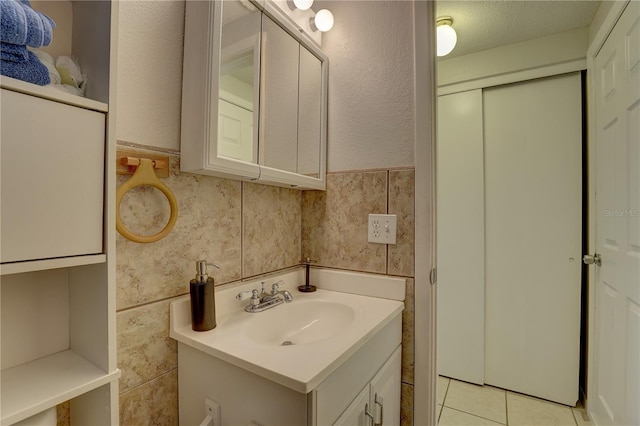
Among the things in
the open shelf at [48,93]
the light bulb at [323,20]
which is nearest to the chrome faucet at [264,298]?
the open shelf at [48,93]

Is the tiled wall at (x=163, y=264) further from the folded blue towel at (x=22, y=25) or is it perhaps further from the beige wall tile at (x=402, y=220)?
the beige wall tile at (x=402, y=220)

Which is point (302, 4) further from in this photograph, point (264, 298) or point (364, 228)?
point (264, 298)

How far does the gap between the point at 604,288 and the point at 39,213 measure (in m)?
2.10

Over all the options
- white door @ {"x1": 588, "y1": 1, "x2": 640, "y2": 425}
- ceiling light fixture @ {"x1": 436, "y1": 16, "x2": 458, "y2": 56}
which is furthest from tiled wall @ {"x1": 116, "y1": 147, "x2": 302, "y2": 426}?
white door @ {"x1": 588, "y1": 1, "x2": 640, "y2": 425}

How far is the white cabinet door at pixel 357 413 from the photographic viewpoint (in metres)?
0.74

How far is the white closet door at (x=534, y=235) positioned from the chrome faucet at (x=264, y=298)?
1521 mm

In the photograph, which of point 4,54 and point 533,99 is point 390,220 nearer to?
point 4,54

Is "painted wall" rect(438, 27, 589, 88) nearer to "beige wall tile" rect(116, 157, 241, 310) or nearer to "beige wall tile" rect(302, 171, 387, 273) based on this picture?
"beige wall tile" rect(302, 171, 387, 273)

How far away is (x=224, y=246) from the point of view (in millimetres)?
972

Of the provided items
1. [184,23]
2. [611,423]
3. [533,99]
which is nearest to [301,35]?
[184,23]

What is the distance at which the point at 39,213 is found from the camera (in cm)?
47

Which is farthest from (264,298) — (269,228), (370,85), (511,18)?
(511,18)

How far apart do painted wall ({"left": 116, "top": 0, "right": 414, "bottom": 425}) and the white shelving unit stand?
0.11m

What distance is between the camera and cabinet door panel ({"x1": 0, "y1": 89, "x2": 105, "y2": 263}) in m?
0.44
